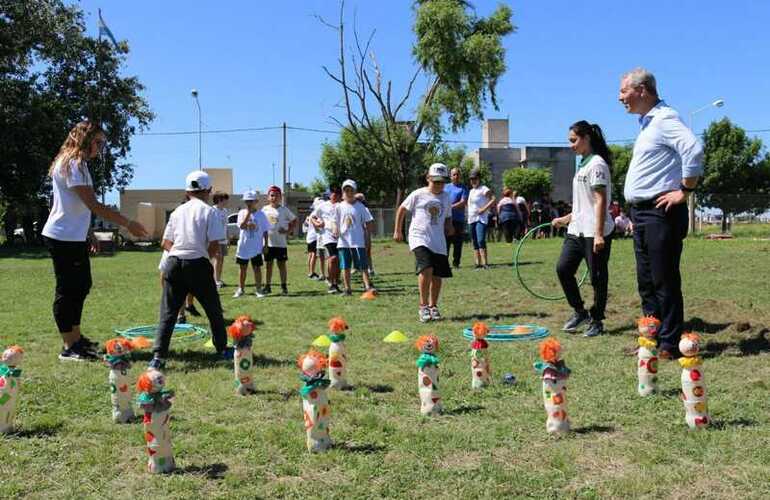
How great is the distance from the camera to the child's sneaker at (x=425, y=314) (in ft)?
26.8

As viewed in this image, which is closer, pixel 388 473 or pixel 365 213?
pixel 388 473

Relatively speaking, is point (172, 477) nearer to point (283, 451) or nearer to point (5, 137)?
point (283, 451)

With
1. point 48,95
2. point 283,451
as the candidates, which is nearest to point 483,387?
point 283,451

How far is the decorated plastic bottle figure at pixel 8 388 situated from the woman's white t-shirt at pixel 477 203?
11.5 meters

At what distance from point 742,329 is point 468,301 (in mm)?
3919

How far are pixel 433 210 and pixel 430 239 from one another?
0.38 m

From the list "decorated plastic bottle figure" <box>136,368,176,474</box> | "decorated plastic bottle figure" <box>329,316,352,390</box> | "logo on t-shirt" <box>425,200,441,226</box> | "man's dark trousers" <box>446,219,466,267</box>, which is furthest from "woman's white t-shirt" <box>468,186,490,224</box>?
"decorated plastic bottle figure" <box>136,368,176,474</box>

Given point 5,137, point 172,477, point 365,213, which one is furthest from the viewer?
point 5,137

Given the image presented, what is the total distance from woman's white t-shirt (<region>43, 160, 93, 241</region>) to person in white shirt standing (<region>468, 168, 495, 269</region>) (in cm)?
975

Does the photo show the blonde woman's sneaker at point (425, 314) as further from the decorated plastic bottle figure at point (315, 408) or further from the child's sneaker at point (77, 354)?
the decorated plastic bottle figure at point (315, 408)

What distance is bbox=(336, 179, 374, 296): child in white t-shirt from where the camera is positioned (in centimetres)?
1104

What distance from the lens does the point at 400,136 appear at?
35.3 metres

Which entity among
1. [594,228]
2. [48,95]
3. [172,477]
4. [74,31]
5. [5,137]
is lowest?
[172,477]

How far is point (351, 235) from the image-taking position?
11.0 m
